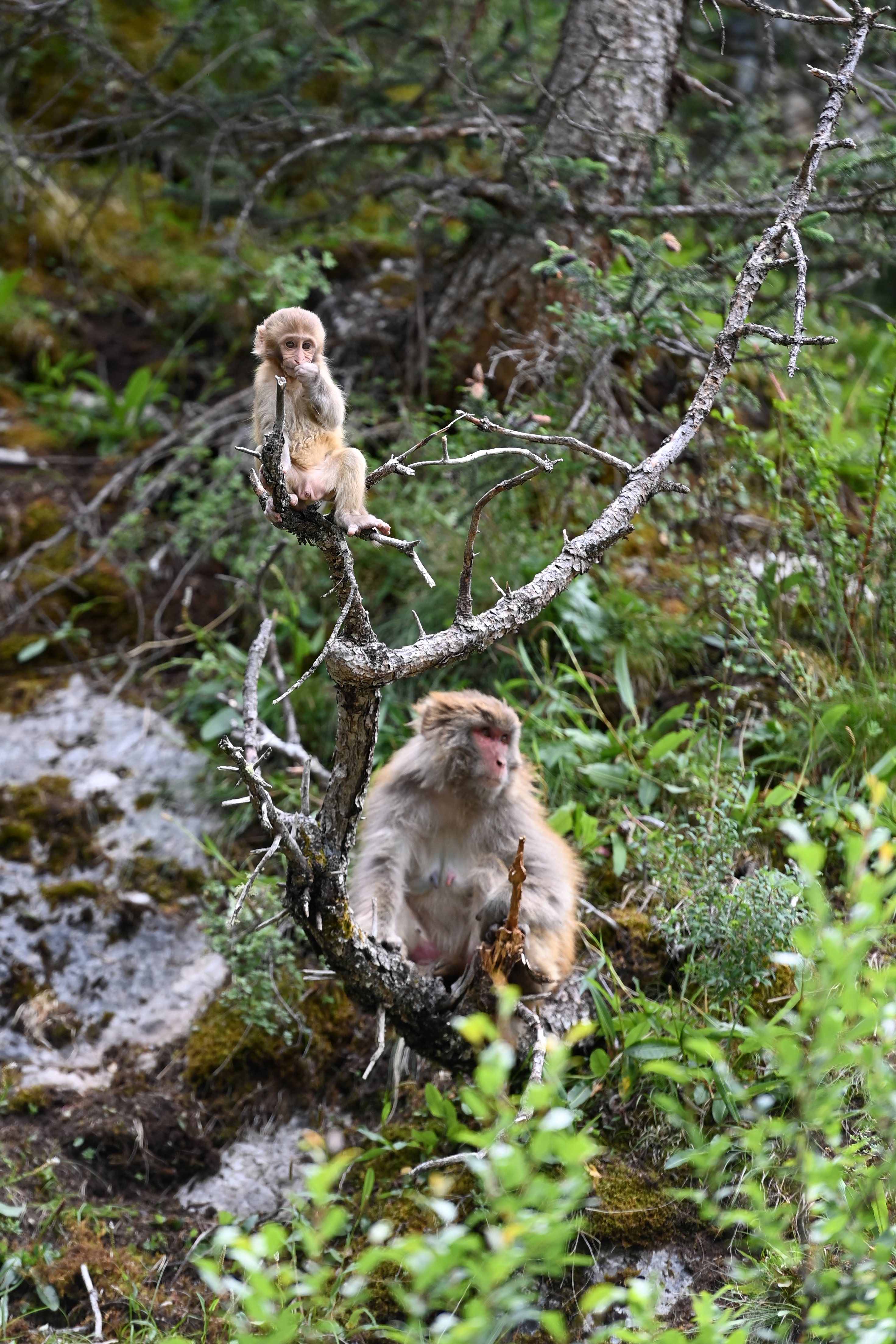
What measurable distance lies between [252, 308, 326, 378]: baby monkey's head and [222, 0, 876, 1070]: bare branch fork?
480mm

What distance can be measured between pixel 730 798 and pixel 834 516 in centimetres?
133

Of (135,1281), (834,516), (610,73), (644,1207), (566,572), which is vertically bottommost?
(135,1281)

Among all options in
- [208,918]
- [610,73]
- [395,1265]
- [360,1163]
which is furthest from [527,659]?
[610,73]

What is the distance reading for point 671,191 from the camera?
584 cm

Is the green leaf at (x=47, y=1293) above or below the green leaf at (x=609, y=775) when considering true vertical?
below

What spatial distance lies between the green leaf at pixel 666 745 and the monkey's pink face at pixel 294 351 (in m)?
2.36

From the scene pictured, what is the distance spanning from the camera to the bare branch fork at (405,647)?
3023 mm

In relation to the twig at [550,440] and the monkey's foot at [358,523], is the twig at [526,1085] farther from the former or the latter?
the twig at [550,440]

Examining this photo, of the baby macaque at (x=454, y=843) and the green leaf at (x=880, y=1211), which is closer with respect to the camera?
the green leaf at (x=880, y=1211)

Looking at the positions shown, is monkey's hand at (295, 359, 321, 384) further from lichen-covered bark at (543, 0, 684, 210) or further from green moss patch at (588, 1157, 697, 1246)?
lichen-covered bark at (543, 0, 684, 210)

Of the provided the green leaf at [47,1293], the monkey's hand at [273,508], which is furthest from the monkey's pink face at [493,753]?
the green leaf at [47,1293]

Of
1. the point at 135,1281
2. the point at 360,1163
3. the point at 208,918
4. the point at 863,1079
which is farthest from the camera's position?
the point at 208,918

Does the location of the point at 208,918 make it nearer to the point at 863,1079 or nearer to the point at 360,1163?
the point at 360,1163

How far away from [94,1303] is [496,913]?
180cm
